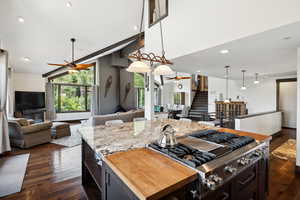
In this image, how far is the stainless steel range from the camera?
3.32 feet

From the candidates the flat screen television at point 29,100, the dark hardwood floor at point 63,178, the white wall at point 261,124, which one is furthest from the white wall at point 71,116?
the white wall at point 261,124

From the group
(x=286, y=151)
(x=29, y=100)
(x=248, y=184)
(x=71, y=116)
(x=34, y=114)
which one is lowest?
(x=286, y=151)

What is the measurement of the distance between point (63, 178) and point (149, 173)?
2289 mm

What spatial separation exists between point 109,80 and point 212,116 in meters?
5.47

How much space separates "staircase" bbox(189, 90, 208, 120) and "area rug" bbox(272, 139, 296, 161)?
16.6 ft

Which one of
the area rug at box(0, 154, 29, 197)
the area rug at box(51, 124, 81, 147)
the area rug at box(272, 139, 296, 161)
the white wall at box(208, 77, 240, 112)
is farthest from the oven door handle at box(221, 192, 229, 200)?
the white wall at box(208, 77, 240, 112)

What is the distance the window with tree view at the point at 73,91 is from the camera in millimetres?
8281

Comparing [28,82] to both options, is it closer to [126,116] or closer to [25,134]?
[25,134]

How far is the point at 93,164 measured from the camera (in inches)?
72.3

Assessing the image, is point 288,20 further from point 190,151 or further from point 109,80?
point 109,80

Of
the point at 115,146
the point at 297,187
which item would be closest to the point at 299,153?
the point at 297,187

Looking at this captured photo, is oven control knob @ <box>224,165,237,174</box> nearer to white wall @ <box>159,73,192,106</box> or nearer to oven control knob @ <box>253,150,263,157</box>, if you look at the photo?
oven control knob @ <box>253,150,263,157</box>

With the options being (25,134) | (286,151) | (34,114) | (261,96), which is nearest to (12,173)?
(25,134)

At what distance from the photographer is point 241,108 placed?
7.41 m
